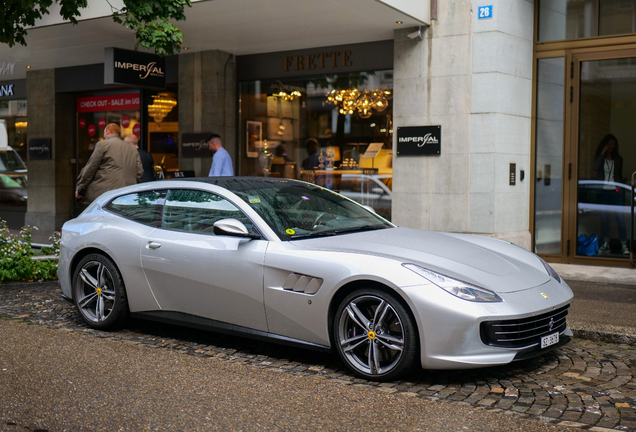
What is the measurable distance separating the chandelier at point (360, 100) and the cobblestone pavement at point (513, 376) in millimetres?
6934

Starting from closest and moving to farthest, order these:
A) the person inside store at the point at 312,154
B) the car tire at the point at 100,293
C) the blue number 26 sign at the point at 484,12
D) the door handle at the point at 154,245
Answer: the door handle at the point at 154,245
the car tire at the point at 100,293
the blue number 26 sign at the point at 484,12
the person inside store at the point at 312,154

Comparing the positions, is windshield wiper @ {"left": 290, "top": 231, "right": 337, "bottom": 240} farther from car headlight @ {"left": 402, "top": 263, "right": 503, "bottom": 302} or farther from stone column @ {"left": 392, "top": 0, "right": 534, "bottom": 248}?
stone column @ {"left": 392, "top": 0, "right": 534, "bottom": 248}

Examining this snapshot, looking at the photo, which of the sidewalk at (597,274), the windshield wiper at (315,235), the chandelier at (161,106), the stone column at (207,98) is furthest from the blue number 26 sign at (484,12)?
the chandelier at (161,106)

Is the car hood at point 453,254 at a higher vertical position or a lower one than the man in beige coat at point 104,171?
lower

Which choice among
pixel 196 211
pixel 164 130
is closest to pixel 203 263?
pixel 196 211

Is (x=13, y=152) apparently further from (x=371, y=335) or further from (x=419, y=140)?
(x=371, y=335)

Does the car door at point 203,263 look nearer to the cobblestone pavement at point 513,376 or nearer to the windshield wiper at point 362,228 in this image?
the cobblestone pavement at point 513,376

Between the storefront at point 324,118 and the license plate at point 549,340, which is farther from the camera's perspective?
the storefront at point 324,118

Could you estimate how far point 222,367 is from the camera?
5.06 meters

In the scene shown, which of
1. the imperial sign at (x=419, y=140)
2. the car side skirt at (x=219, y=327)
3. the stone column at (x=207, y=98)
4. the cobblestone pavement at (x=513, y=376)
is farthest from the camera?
the stone column at (x=207, y=98)

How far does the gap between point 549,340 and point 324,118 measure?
8853 mm

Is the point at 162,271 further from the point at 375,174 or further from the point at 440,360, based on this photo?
the point at 375,174

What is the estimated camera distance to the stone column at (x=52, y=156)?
1633 cm

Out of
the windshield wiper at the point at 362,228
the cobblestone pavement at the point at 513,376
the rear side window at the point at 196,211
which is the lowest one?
the cobblestone pavement at the point at 513,376
